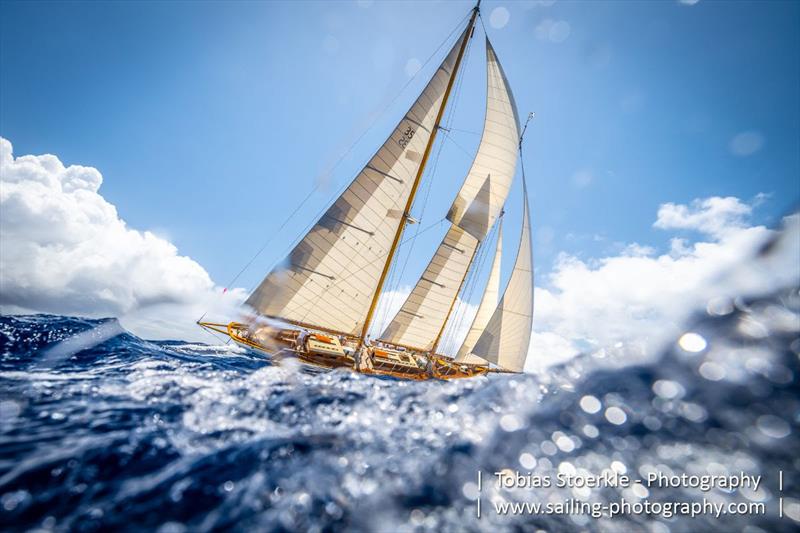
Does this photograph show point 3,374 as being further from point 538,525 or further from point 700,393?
point 700,393

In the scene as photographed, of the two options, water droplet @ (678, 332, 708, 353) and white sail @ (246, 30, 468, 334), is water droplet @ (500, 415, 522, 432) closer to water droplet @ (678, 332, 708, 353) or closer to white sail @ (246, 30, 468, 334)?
water droplet @ (678, 332, 708, 353)

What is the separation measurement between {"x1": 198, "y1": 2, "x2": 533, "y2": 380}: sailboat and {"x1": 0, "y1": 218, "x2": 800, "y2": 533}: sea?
8580 mm

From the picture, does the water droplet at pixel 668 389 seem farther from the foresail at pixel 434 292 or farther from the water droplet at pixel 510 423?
the foresail at pixel 434 292

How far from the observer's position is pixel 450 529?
92.7 inches

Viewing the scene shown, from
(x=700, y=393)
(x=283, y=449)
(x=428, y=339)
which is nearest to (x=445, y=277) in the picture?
(x=428, y=339)

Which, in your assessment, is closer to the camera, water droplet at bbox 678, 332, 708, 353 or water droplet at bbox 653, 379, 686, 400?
water droplet at bbox 653, 379, 686, 400

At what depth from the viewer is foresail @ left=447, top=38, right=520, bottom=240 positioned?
669 inches

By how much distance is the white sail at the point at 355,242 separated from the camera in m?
13.7

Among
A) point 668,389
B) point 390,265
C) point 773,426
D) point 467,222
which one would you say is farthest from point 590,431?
point 467,222

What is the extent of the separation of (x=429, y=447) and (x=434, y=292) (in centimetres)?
1554

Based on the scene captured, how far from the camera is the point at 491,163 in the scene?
17.8m

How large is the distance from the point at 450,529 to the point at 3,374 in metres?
7.52

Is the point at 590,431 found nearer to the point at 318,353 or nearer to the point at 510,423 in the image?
the point at 510,423

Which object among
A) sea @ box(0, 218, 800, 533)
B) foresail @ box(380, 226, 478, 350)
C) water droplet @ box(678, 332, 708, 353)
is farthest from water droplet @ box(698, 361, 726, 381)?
foresail @ box(380, 226, 478, 350)
